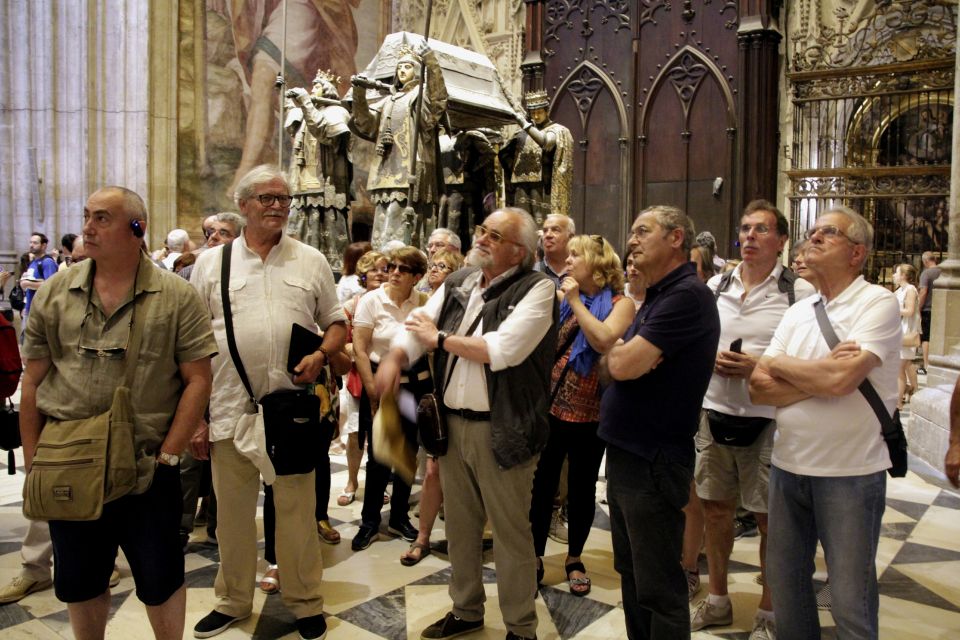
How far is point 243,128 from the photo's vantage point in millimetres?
12797

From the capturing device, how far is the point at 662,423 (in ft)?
8.16

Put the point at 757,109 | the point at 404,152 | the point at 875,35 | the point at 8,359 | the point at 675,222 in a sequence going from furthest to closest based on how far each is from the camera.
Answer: the point at 757,109 < the point at 875,35 < the point at 404,152 < the point at 8,359 < the point at 675,222

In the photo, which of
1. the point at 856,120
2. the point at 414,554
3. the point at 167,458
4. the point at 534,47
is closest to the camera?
the point at 167,458

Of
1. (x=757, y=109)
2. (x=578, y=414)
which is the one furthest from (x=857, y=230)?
(x=757, y=109)

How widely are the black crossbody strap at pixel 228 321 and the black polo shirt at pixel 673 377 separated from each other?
145cm

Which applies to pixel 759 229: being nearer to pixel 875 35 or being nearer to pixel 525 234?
pixel 525 234

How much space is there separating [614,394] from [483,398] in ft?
1.68

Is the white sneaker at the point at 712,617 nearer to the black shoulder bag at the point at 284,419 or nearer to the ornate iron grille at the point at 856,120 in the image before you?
the black shoulder bag at the point at 284,419

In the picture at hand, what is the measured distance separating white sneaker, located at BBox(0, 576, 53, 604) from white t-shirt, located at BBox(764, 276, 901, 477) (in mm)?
3224

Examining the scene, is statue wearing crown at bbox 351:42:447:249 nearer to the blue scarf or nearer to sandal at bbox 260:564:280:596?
the blue scarf

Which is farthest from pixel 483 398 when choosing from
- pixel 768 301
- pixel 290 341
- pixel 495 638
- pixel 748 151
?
pixel 748 151

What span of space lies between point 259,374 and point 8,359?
4.08ft

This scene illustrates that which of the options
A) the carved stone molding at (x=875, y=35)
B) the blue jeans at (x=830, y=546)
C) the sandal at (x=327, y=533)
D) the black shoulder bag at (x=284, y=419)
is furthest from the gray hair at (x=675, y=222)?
the carved stone molding at (x=875, y=35)

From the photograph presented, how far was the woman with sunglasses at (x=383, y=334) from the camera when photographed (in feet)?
13.4
